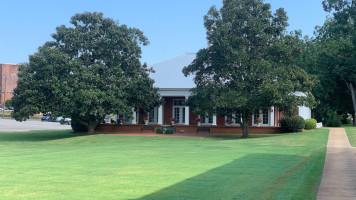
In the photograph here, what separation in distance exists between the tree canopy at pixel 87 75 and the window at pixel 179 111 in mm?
5075

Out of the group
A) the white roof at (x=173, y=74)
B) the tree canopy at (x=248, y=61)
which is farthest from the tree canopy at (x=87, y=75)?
the tree canopy at (x=248, y=61)

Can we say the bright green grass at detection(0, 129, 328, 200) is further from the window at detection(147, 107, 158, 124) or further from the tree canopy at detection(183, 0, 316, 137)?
the window at detection(147, 107, 158, 124)

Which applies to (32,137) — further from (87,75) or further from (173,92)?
(173,92)

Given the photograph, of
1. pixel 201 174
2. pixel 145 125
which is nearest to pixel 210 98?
pixel 145 125

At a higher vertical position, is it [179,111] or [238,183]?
[179,111]

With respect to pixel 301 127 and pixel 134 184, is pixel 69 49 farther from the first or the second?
pixel 134 184

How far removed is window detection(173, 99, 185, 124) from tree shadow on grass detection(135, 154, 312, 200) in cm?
2663

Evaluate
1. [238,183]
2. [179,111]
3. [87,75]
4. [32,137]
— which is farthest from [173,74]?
[238,183]

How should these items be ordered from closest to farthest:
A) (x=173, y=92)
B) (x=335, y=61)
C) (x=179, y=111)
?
(x=173, y=92) < (x=179, y=111) < (x=335, y=61)

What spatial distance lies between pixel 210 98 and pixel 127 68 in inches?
355

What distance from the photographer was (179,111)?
40.7 metres

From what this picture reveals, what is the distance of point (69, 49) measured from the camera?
33.0 metres

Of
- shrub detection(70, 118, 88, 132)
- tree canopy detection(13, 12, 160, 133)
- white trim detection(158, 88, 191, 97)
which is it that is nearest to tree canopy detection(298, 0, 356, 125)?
white trim detection(158, 88, 191, 97)

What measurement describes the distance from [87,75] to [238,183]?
23.5 m
